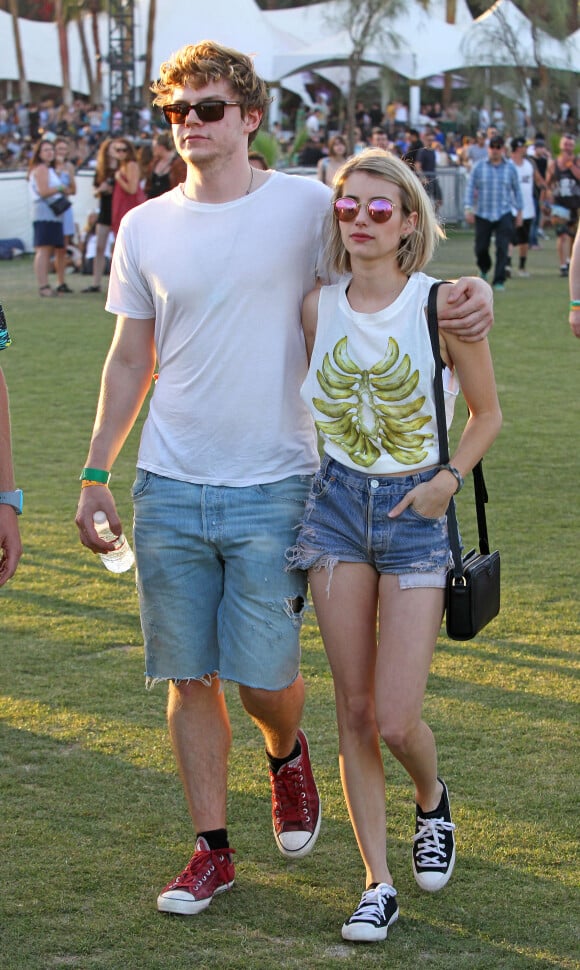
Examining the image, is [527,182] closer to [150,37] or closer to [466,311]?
[466,311]

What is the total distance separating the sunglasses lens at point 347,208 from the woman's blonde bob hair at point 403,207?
0.07 metres

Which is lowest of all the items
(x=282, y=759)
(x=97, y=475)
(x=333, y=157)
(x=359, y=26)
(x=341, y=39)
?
(x=282, y=759)

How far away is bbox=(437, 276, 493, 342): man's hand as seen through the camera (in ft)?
10.8

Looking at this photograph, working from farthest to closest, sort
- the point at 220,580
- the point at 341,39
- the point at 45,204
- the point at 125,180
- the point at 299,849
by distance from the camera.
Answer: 1. the point at 341,39
2. the point at 45,204
3. the point at 125,180
4. the point at 299,849
5. the point at 220,580

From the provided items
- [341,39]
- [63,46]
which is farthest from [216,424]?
[63,46]

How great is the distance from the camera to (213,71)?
3.47m

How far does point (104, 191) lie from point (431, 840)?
579 inches

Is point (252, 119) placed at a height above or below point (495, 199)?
above

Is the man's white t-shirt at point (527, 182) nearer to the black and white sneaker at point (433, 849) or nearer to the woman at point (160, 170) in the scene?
the woman at point (160, 170)

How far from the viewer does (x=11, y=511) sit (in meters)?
3.58

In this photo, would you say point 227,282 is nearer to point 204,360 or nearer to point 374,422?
point 204,360

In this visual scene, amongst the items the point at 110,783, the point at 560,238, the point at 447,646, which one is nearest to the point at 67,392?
the point at 447,646

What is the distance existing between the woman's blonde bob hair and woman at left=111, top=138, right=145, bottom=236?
12.9m

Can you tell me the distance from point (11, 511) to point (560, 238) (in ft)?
55.1
